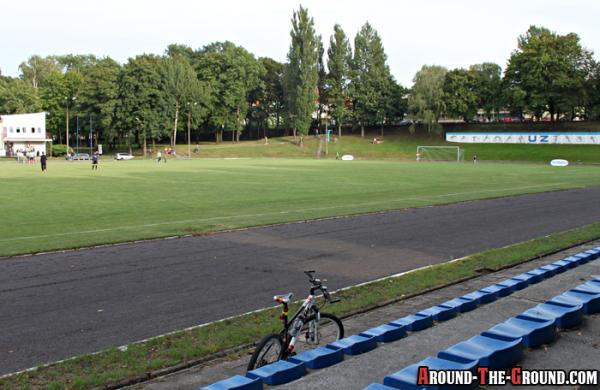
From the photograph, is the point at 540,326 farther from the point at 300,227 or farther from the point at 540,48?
the point at 540,48

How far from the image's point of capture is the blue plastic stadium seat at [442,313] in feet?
23.2

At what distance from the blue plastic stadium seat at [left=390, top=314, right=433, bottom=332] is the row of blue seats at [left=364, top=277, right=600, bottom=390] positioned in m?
1.32

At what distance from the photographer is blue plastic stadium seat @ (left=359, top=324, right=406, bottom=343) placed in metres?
6.15

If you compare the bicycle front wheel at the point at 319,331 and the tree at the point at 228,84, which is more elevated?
the tree at the point at 228,84

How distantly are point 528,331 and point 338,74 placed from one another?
125 metres

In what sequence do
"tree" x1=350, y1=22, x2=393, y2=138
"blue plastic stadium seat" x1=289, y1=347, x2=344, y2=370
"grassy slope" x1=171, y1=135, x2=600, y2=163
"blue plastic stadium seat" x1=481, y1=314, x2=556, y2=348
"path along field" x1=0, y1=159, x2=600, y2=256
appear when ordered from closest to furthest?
"blue plastic stadium seat" x1=481, y1=314, x2=556, y2=348 < "blue plastic stadium seat" x1=289, y1=347, x2=344, y2=370 < "path along field" x1=0, y1=159, x2=600, y2=256 < "grassy slope" x1=171, y1=135, x2=600, y2=163 < "tree" x1=350, y1=22, x2=393, y2=138

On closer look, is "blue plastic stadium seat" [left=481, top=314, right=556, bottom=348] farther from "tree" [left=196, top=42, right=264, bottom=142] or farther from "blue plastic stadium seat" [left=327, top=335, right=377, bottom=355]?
"tree" [left=196, top=42, right=264, bottom=142]

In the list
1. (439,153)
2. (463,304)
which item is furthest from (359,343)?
(439,153)

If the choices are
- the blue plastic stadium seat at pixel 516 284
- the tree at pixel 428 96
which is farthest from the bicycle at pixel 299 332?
the tree at pixel 428 96

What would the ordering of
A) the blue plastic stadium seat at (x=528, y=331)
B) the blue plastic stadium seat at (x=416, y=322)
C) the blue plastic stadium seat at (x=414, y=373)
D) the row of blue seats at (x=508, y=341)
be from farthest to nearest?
1. the blue plastic stadium seat at (x=416, y=322)
2. the blue plastic stadium seat at (x=528, y=331)
3. the row of blue seats at (x=508, y=341)
4. the blue plastic stadium seat at (x=414, y=373)

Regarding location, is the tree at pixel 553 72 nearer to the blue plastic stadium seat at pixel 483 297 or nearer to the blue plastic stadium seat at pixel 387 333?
the blue plastic stadium seat at pixel 483 297

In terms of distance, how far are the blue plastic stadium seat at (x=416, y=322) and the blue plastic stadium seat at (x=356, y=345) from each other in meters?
0.74

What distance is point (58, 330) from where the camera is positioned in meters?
8.09

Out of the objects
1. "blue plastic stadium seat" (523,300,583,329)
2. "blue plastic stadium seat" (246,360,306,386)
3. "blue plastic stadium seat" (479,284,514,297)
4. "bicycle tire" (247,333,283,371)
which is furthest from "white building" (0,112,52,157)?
"blue plastic stadium seat" (523,300,583,329)
